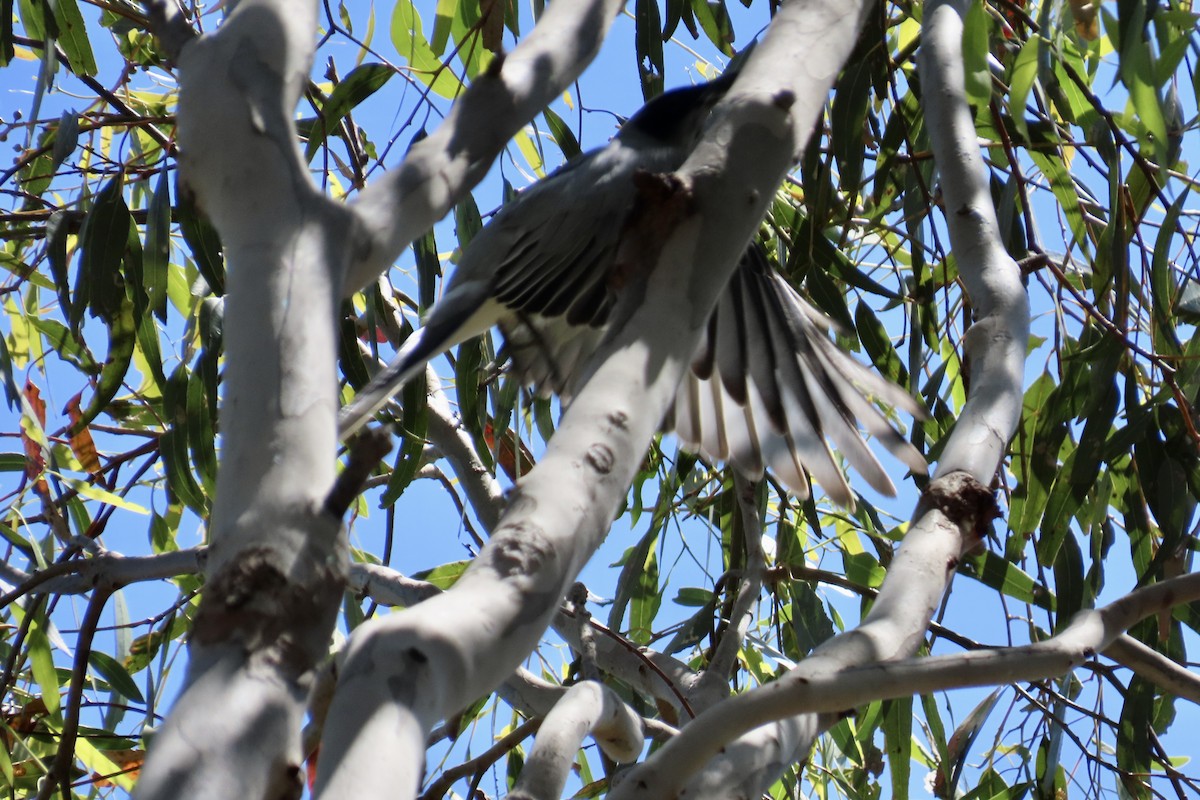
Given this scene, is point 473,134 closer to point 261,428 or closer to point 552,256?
point 261,428

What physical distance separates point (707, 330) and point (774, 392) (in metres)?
0.11

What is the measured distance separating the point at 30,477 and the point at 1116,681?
1.21 meters

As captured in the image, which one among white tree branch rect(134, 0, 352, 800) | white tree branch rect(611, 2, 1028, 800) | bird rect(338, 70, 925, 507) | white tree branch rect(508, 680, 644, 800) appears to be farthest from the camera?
bird rect(338, 70, 925, 507)

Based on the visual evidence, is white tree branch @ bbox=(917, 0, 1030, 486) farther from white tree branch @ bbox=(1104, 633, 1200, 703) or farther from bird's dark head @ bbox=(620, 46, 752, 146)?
bird's dark head @ bbox=(620, 46, 752, 146)

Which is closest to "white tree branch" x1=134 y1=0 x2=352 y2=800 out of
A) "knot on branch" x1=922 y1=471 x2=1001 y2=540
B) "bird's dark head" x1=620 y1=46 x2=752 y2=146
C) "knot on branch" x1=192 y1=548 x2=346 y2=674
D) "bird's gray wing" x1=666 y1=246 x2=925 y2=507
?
"knot on branch" x1=192 y1=548 x2=346 y2=674

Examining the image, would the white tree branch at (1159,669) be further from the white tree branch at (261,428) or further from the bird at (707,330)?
the white tree branch at (261,428)

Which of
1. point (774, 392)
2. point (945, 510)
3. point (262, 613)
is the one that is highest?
point (774, 392)

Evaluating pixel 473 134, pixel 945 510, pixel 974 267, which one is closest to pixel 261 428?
pixel 473 134

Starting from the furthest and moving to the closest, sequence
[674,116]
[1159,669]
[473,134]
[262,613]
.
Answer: [674,116] → [1159,669] → [473,134] → [262,613]

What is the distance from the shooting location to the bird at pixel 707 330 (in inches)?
46.3

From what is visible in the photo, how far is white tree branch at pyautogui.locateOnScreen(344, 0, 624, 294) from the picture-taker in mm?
560

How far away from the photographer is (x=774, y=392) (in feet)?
4.14

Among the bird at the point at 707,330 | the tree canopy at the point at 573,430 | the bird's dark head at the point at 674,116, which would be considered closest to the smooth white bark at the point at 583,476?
the tree canopy at the point at 573,430

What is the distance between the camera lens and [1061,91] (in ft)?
4.68
